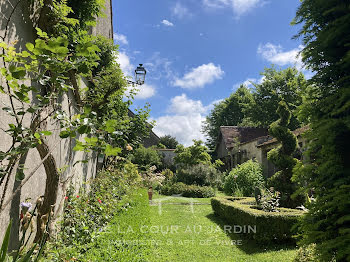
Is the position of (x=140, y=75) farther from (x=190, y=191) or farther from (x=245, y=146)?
(x=245, y=146)

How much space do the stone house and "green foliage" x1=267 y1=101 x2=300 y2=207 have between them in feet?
12.3

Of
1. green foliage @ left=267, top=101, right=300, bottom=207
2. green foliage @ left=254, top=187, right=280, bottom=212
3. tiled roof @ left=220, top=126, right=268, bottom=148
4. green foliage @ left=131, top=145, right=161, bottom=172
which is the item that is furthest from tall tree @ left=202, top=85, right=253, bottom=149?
green foliage @ left=254, top=187, right=280, bottom=212

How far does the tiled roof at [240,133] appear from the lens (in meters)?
23.2

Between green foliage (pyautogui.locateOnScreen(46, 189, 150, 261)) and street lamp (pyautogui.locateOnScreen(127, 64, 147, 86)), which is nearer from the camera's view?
green foliage (pyautogui.locateOnScreen(46, 189, 150, 261))

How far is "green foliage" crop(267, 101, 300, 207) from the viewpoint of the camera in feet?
28.9

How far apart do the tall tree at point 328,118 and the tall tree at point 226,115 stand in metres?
32.9

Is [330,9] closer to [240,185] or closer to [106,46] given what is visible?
[106,46]

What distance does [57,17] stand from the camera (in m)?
3.26

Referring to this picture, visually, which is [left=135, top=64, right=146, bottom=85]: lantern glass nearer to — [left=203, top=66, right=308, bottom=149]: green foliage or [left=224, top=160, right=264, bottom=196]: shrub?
[left=224, top=160, right=264, bottom=196]: shrub

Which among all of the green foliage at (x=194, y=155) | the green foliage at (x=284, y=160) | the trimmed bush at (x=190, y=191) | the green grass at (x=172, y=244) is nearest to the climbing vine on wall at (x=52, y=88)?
the green grass at (x=172, y=244)

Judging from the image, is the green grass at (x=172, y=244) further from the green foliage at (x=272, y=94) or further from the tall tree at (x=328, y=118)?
the green foliage at (x=272, y=94)

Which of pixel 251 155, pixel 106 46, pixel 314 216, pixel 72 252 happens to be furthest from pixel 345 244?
pixel 251 155

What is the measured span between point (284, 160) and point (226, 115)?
91.9ft

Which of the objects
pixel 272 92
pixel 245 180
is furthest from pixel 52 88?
pixel 272 92
